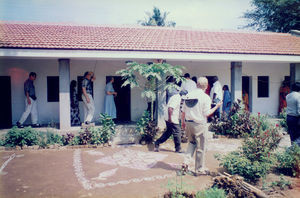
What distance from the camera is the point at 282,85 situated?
13.0 metres

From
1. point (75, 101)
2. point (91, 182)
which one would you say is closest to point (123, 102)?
point (75, 101)

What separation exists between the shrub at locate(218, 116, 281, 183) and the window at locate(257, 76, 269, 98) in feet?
28.4

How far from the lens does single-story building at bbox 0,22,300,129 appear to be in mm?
8422

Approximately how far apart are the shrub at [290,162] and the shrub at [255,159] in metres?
0.35

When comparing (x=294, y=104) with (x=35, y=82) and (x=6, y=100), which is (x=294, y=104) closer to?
(x=35, y=82)

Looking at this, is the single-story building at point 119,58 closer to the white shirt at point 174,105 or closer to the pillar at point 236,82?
the pillar at point 236,82

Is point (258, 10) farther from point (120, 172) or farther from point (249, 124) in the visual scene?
point (120, 172)

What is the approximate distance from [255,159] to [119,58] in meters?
5.98

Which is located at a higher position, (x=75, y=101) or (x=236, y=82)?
(x=236, y=82)

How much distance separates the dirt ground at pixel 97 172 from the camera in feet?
14.0

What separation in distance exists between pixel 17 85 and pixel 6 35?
7.26 feet

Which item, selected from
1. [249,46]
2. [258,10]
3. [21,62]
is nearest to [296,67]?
[249,46]

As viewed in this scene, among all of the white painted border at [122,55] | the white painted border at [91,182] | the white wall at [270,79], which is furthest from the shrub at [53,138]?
the white wall at [270,79]

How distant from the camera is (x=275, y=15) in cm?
1956
